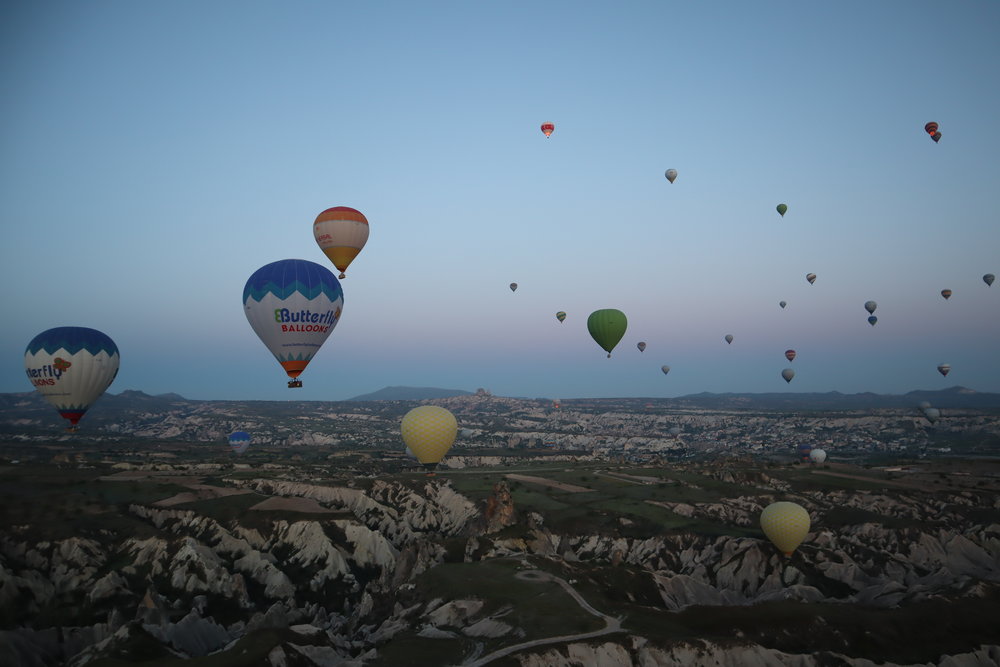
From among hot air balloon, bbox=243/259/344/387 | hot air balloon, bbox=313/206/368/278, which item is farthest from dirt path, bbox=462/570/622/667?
hot air balloon, bbox=313/206/368/278

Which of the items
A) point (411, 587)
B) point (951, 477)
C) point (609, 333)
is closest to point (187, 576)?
point (411, 587)

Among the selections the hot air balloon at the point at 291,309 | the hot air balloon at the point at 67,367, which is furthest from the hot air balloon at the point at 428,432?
the hot air balloon at the point at 67,367

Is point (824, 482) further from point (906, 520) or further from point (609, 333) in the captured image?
point (609, 333)

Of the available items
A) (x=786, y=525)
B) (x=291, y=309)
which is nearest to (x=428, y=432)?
(x=291, y=309)

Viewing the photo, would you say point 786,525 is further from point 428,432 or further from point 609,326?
point 428,432

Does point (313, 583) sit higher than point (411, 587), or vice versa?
point (411, 587)

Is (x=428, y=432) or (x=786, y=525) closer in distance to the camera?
(x=428, y=432)

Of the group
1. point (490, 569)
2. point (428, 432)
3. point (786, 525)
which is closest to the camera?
point (490, 569)
